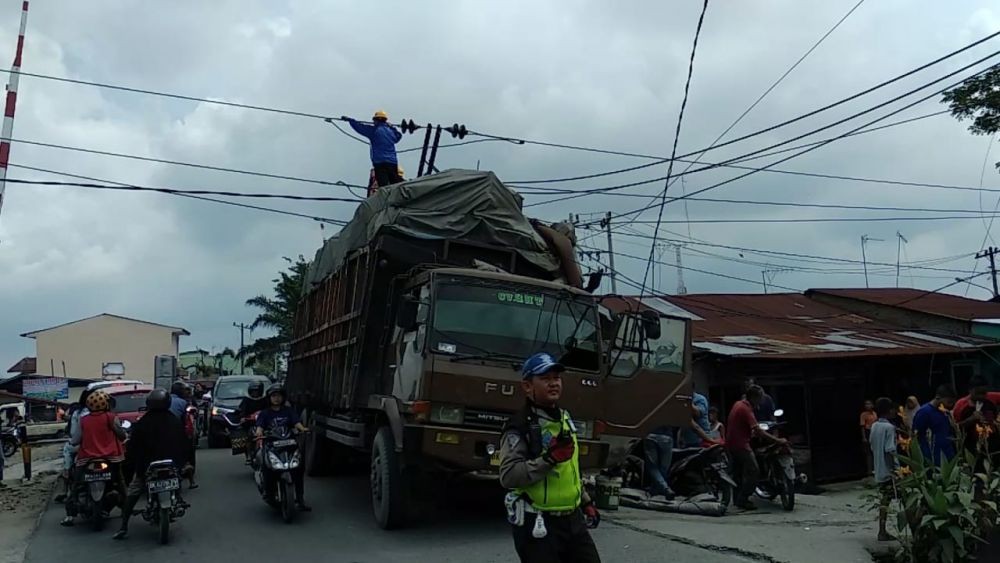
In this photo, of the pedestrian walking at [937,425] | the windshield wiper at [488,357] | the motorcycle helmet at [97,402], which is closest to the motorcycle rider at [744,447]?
the pedestrian walking at [937,425]

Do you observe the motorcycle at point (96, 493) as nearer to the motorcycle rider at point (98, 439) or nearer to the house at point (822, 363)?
the motorcycle rider at point (98, 439)

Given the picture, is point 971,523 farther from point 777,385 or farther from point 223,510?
point 777,385

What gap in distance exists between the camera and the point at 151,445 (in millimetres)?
9016

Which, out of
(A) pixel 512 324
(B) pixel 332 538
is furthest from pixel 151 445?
(A) pixel 512 324

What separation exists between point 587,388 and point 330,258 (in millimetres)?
5595

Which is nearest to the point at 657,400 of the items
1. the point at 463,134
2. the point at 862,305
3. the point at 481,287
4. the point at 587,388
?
the point at 587,388

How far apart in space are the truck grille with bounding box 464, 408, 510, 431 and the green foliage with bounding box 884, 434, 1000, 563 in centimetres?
345

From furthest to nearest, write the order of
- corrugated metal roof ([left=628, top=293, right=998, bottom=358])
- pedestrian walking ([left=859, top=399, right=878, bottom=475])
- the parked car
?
the parked car → corrugated metal roof ([left=628, top=293, right=998, bottom=358]) → pedestrian walking ([left=859, top=399, right=878, bottom=475])

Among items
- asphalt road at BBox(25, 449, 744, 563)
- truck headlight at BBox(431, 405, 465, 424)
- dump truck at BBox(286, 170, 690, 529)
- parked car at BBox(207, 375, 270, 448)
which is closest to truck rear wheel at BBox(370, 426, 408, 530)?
dump truck at BBox(286, 170, 690, 529)

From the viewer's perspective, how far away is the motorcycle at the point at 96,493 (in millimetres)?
9391

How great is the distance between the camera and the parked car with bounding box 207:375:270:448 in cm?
2073

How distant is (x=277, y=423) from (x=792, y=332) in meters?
13.1

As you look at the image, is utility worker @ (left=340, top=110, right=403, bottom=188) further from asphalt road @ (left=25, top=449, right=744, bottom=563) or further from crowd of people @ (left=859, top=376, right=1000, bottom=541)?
crowd of people @ (left=859, top=376, right=1000, bottom=541)

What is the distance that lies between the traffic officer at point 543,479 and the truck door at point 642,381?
4.68 meters
